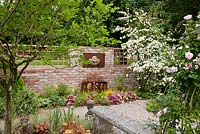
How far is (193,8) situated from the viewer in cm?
964

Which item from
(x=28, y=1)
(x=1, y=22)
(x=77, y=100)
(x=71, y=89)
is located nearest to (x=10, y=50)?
(x=1, y=22)

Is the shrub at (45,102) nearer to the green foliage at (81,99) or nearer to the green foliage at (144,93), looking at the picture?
the green foliage at (81,99)

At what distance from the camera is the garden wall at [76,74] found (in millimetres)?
8695

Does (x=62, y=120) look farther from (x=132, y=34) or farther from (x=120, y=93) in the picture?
(x=132, y=34)

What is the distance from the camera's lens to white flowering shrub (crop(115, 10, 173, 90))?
30.1ft

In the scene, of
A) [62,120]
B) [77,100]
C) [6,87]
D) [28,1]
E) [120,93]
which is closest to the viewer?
[28,1]

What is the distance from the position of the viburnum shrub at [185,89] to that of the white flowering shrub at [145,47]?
571 centimetres

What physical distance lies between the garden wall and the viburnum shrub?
4936 millimetres

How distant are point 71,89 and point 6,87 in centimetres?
529

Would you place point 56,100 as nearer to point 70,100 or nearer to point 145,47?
point 70,100

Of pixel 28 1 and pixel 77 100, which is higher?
pixel 28 1

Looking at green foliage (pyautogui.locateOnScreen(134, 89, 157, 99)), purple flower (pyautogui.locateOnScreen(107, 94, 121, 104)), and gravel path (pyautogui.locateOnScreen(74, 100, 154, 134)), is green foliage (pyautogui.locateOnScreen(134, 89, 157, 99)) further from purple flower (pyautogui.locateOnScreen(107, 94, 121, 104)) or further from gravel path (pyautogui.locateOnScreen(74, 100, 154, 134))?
purple flower (pyautogui.locateOnScreen(107, 94, 121, 104))

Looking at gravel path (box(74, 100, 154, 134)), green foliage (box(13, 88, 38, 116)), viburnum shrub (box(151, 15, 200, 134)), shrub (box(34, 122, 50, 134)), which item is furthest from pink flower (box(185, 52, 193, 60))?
gravel path (box(74, 100, 154, 134))

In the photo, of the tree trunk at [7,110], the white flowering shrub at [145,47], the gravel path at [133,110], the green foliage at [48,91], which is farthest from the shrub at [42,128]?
the white flowering shrub at [145,47]
